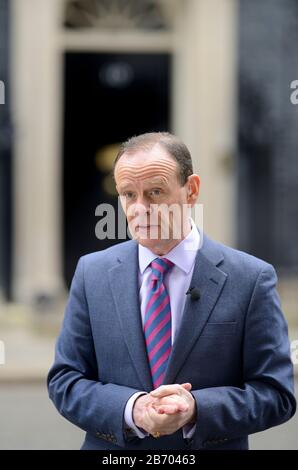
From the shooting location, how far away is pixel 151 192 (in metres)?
2.39

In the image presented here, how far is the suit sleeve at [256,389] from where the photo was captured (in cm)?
238

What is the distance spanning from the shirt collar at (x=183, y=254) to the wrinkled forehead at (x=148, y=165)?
21cm

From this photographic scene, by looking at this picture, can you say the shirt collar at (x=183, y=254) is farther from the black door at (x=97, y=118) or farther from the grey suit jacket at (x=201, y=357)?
the black door at (x=97, y=118)

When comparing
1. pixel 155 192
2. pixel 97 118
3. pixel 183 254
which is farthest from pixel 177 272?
pixel 97 118

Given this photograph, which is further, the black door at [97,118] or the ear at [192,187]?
the black door at [97,118]

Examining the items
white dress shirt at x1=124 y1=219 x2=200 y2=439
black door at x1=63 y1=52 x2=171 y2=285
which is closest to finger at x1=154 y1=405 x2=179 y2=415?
white dress shirt at x1=124 y1=219 x2=200 y2=439

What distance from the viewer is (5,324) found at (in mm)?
10336

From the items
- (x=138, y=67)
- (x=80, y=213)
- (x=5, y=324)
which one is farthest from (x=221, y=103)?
(x=5, y=324)

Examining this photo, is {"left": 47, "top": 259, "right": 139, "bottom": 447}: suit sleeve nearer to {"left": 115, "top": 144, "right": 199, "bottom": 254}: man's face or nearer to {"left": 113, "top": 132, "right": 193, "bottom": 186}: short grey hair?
{"left": 115, "top": 144, "right": 199, "bottom": 254}: man's face

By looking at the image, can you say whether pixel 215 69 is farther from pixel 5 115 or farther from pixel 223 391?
pixel 223 391

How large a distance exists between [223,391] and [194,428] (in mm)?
119

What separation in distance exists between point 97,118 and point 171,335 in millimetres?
8768

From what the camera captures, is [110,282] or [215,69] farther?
[215,69]

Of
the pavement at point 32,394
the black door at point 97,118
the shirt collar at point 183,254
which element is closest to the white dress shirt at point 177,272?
the shirt collar at point 183,254
